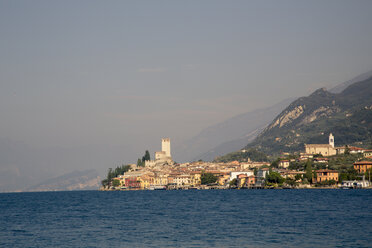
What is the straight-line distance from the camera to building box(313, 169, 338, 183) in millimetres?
141625

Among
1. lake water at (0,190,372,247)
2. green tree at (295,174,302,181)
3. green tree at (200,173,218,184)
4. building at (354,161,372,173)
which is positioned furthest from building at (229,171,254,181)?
lake water at (0,190,372,247)

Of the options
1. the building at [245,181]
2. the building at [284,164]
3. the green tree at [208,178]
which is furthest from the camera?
the building at [284,164]

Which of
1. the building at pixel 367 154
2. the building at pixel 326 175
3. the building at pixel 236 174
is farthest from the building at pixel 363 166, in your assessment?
the building at pixel 236 174

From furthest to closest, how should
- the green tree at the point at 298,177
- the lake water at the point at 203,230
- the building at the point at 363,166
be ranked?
the green tree at the point at 298,177 < the building at the point at 363,166 < the lake water at the point at 203,230

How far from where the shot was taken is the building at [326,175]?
141625 millimetres

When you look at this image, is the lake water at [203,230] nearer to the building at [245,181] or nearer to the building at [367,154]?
the building at [245,181]

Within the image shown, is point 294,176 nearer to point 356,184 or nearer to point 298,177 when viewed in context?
point 298,177

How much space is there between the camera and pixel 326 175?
467ft

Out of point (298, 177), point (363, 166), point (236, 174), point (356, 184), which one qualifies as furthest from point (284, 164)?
point (356, 184)

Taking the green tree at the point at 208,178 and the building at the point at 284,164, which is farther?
the building at the point at 284,164

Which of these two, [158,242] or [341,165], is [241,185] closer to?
[341,165]

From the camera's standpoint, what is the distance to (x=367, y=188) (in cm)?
12900

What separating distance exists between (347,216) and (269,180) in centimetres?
9862

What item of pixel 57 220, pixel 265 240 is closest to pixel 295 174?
pixel 57 220
